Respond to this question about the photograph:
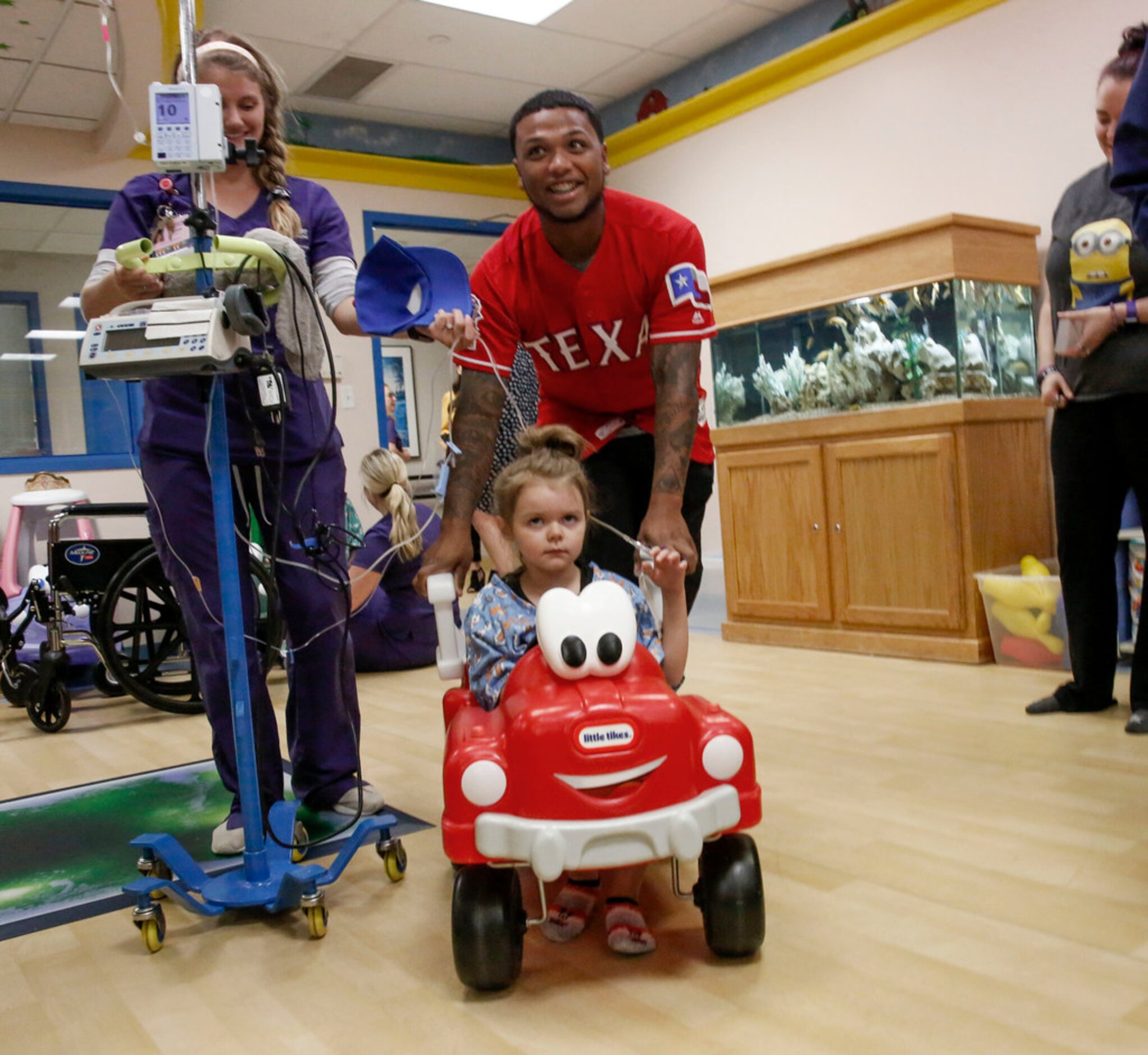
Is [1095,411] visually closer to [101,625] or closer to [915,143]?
[915,143]

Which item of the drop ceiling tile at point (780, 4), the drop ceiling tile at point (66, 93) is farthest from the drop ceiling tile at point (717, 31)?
the drop ceiling tile at point (66, 93)

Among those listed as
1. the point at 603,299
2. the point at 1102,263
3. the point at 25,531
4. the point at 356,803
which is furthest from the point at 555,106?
the point at 25,531

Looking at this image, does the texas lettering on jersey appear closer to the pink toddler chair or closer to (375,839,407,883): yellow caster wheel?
(375,839,407,883): yellow caster wheel

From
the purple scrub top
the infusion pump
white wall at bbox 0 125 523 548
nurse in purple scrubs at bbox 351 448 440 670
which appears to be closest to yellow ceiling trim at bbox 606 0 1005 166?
white wall at bbox 0 125 523 548

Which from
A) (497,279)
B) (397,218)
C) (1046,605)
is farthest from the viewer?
(397,218)

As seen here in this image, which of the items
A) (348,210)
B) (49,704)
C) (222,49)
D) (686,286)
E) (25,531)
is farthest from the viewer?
(348,210)

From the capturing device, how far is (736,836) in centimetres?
144

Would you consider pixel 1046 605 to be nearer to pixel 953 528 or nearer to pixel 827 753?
pixel 953 528

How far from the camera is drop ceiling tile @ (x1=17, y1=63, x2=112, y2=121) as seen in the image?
4.57m

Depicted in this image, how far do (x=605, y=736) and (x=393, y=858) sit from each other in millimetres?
722

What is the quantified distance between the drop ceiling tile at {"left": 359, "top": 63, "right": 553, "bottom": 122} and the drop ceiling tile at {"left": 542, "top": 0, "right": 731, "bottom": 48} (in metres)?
0.74

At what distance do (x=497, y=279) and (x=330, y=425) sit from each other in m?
0.42

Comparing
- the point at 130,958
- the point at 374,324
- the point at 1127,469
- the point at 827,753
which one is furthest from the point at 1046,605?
the point at 130,958

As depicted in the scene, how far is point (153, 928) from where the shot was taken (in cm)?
162
